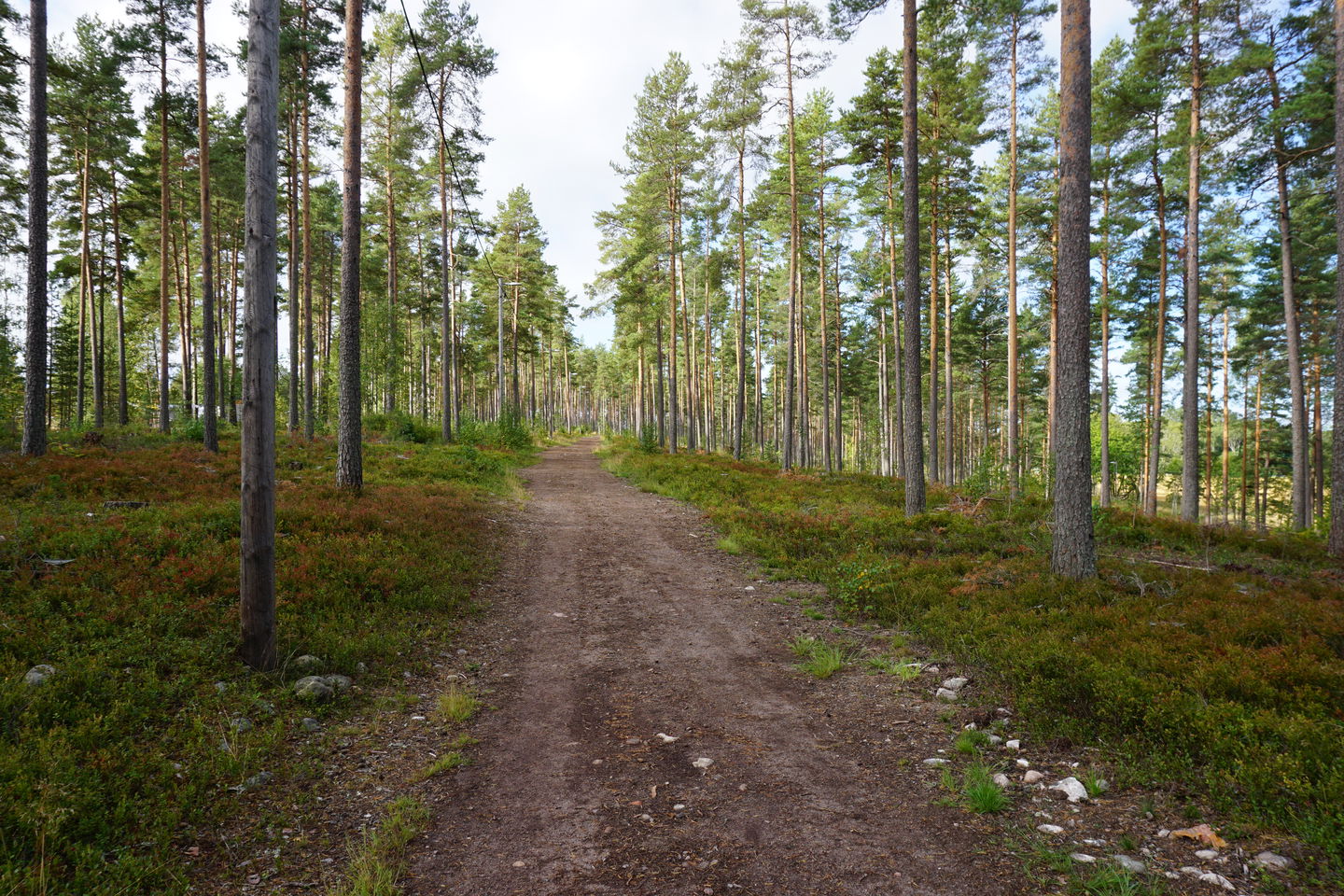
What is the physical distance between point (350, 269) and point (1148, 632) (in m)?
14.7

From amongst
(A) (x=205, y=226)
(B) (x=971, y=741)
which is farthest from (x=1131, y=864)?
(A) (x=205, y=226)

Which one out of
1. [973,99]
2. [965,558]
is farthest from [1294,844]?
[973,99]

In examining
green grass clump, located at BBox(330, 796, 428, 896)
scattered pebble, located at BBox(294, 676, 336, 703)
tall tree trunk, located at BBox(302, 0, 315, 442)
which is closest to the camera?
green grass clump, located at BBox(330, 796, 428, 896)

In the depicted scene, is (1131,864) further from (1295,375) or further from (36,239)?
(1295,375)

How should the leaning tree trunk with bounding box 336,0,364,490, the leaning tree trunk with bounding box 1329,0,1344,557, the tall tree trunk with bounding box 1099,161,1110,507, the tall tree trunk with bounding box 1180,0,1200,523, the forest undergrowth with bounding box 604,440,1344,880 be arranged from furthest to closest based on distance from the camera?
1. the tall tree trunk with bounding box 1099,161,1110,507
2. the tall tree trunk with bounding box 1180,0,1200,523
3. the leaning tree trunk with bounding box 336,0,364,490
4. the leaning tree trunk with bounding box 1329,0,1344,557
5. the forest undergrowth with bounding box 604,440,1344,880

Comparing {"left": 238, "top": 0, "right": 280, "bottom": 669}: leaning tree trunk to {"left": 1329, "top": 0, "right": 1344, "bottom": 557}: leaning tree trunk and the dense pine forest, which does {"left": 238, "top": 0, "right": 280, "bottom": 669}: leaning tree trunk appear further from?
{"left": 1329, "top": 0, "right": 1344, "bottom": 557}: leaning tree trunk

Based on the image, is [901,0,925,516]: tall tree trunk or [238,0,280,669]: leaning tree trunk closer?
[238,0,280,669]: leaning tree trunk

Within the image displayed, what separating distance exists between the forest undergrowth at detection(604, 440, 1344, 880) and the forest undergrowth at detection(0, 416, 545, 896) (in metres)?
6.09

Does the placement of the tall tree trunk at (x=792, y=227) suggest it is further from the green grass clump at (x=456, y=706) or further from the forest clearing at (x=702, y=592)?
the green grass clump at (x=456, y=706)

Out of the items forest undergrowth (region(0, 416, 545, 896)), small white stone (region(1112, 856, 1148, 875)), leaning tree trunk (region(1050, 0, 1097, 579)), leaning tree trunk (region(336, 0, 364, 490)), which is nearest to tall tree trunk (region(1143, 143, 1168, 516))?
leaning tree trunk (region(1050, 0, 1097, 579))

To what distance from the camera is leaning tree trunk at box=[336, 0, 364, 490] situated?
12.2 metres

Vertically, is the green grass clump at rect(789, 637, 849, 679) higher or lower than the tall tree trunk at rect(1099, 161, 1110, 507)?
lower

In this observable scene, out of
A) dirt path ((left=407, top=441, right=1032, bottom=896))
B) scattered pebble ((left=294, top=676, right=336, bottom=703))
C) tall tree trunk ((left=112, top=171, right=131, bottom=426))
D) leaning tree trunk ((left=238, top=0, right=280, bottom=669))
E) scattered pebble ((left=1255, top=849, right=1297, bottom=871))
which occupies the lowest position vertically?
dirt path ((left=407, top=441, right=1032, bottom=896))

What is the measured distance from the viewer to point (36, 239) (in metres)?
12.9
